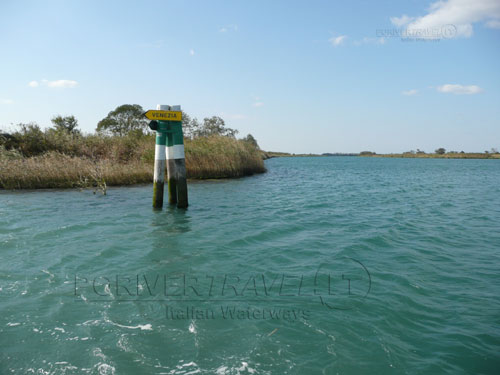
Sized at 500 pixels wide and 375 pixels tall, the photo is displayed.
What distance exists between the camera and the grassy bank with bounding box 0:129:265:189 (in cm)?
1488

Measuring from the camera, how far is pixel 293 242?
280 inches

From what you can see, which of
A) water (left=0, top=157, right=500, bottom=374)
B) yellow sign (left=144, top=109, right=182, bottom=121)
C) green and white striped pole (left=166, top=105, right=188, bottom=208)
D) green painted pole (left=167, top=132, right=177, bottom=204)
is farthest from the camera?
green painted pole (left=167, top=132, right=177, bottom=204)

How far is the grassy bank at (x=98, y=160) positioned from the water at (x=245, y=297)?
22.4 feet

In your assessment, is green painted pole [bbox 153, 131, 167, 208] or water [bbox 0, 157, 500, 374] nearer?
water [bbox 0, 157, 500, 374]

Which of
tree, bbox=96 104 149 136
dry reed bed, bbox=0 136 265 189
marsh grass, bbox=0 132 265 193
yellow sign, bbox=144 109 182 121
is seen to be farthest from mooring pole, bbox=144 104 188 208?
tree, bbox=96 104 149 136

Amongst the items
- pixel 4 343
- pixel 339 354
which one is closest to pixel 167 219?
pixel 4 343

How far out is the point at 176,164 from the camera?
10.7 metres

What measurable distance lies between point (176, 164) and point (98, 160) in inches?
527

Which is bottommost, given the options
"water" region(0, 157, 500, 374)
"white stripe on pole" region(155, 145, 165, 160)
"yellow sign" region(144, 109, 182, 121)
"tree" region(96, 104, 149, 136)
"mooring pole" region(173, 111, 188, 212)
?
"water" region(0, 157, 500, 374)

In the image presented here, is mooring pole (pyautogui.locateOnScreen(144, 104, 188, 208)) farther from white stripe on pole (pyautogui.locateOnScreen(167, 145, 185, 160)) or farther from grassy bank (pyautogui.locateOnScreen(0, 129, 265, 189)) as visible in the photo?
grassy bank (pyautogui.locateOnScreen(0, 129, 265, 189))

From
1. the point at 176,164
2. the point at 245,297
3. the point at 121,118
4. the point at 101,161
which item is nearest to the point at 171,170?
the point at 176,164

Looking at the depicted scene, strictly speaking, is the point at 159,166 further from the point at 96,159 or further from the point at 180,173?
the point at 96,159

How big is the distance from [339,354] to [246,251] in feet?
11.0

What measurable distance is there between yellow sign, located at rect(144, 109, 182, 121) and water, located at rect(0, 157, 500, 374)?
10.5ft
